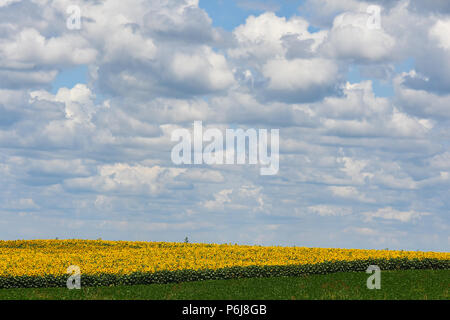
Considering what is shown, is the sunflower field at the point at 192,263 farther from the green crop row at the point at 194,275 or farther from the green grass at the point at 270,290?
the green grass at the point at 270,290

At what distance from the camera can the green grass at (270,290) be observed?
21.0 m

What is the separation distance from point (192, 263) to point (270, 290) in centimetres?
543

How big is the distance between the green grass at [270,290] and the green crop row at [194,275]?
0.71 m

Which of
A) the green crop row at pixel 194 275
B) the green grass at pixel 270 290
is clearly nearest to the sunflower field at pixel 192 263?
the green crop row at pixel 194 275

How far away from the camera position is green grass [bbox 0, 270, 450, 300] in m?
21.0

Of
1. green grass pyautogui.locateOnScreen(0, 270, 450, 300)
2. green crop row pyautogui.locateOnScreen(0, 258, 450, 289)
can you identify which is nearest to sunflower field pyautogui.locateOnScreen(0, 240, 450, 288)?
green crop row pyautogui.locateOnScreen(0, 258, 450, 289)

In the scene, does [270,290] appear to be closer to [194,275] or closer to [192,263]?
[194,275]

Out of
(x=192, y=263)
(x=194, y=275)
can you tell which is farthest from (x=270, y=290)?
(x=192, y=263)

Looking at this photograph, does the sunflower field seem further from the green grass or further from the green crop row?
the green grass
